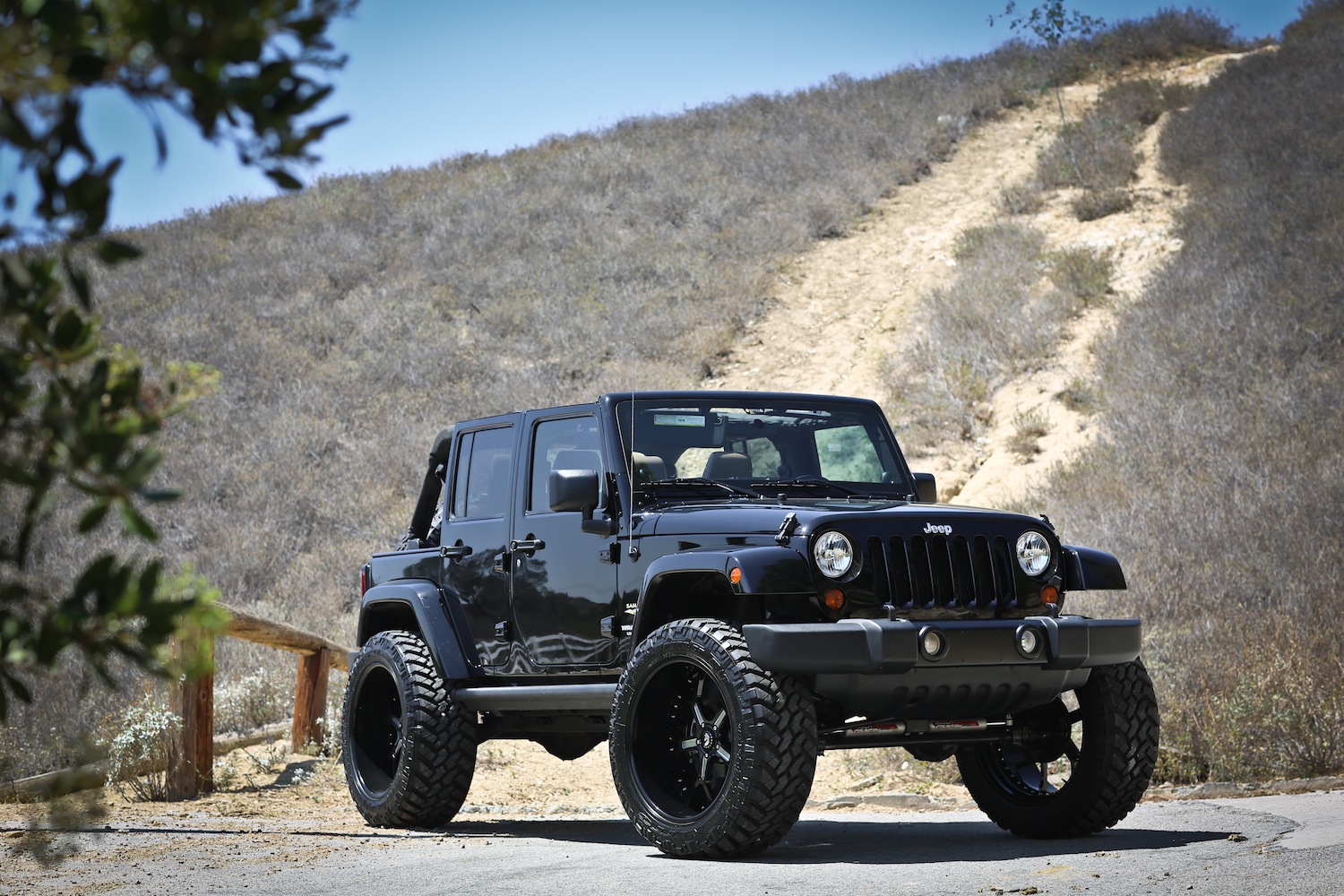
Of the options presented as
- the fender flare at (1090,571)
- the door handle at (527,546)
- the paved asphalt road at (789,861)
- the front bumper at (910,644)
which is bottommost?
the paved asphalt road at (789,861)

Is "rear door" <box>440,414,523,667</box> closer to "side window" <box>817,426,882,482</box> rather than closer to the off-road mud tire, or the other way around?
the off-road mud tire

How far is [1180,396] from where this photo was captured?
15.7 metres

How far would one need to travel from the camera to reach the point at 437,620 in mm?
7516

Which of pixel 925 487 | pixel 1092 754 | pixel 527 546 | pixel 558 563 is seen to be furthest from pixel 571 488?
pixel 1092 754

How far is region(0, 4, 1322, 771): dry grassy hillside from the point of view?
18141 mm

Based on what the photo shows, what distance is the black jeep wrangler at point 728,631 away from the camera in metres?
5.46

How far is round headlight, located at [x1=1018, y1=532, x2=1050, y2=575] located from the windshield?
109cm

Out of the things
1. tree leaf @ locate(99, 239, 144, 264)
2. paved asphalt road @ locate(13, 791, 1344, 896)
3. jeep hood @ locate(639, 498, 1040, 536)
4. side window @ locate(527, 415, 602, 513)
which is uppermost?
side window @ locate(527, 415, 602, 513)

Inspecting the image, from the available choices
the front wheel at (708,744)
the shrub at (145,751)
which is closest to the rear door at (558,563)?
the front wheel at (708,744)

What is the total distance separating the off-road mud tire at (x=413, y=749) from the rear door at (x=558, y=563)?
71 centimetres

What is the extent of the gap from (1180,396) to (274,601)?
11.2m

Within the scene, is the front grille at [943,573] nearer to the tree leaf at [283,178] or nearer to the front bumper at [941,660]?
the front bumper at [941,660]

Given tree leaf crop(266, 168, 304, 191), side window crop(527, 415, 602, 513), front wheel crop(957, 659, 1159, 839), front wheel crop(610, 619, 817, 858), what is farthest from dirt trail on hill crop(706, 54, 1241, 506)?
tree leaf crop(266, 168, 304, 191)

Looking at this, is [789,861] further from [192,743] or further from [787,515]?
[192,743]
